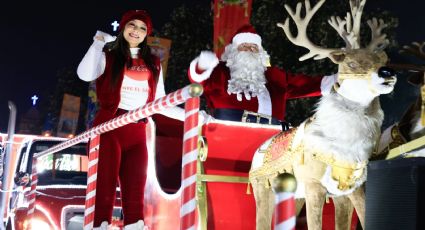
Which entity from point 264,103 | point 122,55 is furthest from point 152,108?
point 264,103

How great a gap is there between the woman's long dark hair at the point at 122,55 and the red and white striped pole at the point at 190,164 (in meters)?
1.89

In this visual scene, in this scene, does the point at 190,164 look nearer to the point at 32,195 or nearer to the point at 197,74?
the point at 197,74

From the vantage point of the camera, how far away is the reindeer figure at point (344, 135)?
4055mm

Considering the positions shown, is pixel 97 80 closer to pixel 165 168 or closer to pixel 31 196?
pixel 165 168

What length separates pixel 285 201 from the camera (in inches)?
90.0

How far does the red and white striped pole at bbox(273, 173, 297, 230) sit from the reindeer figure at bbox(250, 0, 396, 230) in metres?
1.80

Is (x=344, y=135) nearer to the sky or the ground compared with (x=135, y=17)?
nearer to the ground

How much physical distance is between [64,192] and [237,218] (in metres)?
3.07

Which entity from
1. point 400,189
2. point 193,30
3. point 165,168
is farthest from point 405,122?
point 193,30

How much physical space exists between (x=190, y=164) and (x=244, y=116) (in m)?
2.14

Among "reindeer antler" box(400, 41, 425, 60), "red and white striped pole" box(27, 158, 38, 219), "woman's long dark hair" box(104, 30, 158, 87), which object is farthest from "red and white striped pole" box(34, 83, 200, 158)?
"red and white striped pole" box(27, 158, 38, 219)

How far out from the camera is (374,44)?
441cm

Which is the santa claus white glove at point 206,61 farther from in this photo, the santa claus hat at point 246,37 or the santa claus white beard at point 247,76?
the santa claus hat at point 246,37

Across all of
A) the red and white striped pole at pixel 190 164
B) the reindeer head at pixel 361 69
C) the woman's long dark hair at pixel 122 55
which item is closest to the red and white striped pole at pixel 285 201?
the red and white striped pole at pixel 190 164
